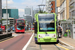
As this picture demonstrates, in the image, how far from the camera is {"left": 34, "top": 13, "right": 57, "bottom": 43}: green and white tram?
14852 millimetres

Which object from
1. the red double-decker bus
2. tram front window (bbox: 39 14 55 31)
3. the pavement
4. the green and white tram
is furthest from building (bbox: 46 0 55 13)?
the green and white tram

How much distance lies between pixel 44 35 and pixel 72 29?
521 cm

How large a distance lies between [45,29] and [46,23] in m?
0.58

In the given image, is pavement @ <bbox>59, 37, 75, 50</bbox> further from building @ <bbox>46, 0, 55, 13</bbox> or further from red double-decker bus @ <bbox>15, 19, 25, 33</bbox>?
building @ <bbox>46, 0, 55, 13</bbox>

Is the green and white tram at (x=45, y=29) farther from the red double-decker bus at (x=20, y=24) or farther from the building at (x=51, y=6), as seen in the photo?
the building at (x=51, y=6)

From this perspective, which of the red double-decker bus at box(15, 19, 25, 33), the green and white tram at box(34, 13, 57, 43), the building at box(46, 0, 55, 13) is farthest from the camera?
the building at box(46, 0, 55, 13)

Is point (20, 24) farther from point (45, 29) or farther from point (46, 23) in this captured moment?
point (45, 29)

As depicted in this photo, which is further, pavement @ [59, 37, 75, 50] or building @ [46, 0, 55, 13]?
building @ [46, 0, 55, 13]

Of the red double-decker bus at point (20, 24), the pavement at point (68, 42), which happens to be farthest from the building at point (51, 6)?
the pavement at point (68, 42)

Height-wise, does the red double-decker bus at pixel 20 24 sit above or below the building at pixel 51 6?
below

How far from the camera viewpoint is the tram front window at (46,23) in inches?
590

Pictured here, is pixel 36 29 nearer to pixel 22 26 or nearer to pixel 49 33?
pixel 49 33

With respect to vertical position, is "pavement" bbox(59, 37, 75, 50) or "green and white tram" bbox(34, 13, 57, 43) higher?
"green and white tram" bbox(34, 13, 57, 43)

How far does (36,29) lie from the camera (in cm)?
1525
